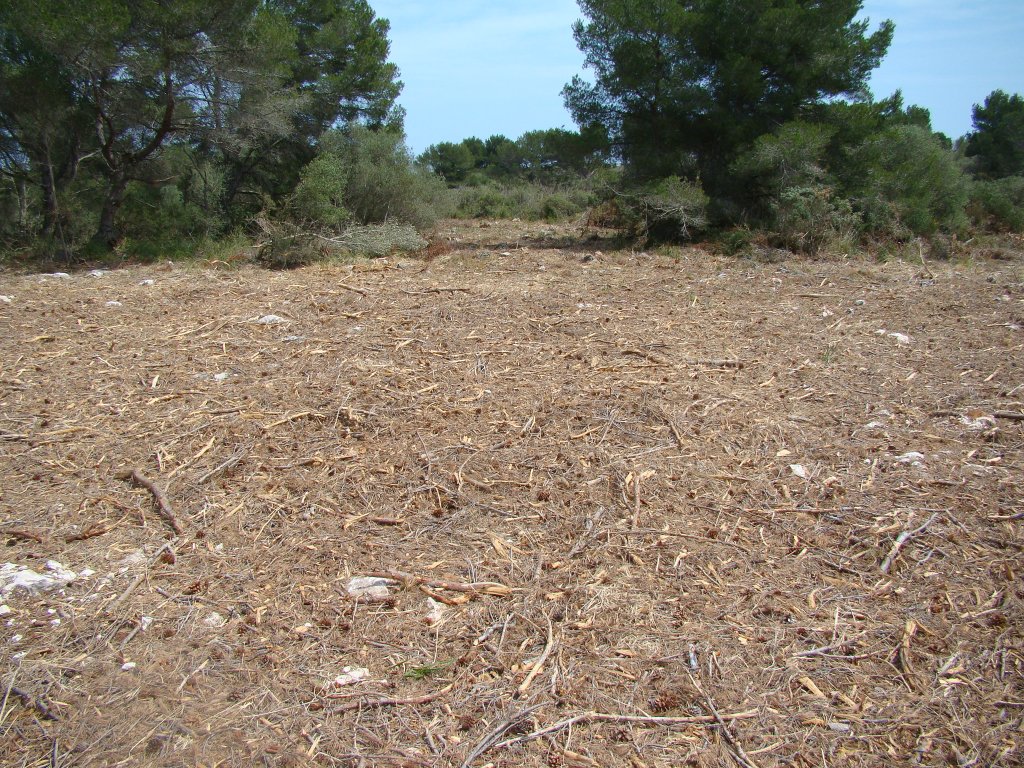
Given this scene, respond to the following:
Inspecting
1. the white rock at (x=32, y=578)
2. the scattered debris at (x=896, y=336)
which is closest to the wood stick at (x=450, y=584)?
the white rock at (x=32, y=578)

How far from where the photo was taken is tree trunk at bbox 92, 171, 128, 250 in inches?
370

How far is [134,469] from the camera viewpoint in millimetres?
3182

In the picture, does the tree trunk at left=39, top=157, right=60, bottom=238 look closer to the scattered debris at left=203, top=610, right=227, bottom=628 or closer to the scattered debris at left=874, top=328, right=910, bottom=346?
the scattered debris at left=203, top=610, right=227, bottom=628

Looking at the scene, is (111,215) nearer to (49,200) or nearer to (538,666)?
(49,200)

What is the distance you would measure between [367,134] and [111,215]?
3.77m

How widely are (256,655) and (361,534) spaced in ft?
2.21

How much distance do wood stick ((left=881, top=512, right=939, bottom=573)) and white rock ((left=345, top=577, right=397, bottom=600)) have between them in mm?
1710

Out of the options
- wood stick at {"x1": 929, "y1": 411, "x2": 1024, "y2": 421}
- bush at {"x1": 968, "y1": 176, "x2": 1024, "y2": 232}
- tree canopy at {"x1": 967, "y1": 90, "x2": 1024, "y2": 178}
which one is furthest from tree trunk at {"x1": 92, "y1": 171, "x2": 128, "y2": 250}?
tree canopy at {"x1": 967, "y1": 90, "x2": 1024, "y2": 178}

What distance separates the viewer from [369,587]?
250 cm

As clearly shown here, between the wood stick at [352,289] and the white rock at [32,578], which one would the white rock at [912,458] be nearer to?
the white rock at [32,578]

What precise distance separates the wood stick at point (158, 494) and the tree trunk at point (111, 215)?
7360 millimetres

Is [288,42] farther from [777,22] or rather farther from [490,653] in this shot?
[490,653]

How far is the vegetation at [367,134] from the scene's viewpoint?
872 cm

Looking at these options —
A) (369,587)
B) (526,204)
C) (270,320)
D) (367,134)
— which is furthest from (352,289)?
(526,204)
